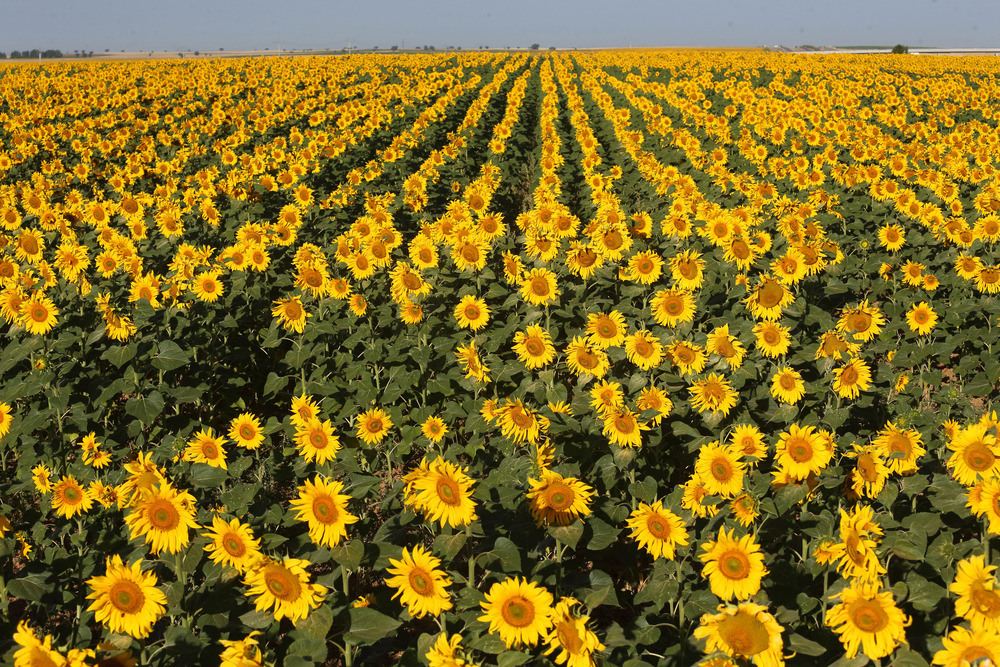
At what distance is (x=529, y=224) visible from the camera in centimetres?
762

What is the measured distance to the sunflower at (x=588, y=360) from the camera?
4773 millimetres

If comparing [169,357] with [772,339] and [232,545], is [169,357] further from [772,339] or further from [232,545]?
[772,339]

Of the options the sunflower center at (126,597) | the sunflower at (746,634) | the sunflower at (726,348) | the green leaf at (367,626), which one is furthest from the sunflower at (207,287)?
the sunflower at (746,634)

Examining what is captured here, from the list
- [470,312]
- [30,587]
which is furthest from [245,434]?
[470,312]

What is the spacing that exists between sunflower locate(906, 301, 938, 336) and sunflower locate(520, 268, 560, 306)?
13.6 feet

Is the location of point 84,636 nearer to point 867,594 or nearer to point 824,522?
point 867,594

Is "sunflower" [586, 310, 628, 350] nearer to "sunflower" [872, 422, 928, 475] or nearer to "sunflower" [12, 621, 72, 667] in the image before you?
"sunflower" [872, 422, 928, 475]

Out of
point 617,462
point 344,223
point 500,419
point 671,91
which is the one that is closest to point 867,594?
point 617,462

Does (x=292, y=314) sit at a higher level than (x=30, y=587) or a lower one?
higher

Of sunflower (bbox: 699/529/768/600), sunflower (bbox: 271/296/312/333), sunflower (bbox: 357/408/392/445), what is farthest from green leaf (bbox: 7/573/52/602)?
sunflower (bbox: 699/529/768/600)

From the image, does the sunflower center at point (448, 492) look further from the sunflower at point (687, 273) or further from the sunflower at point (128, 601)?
the sunflower at point (687, 273)

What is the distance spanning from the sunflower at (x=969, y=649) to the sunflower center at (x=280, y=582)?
2585 mm

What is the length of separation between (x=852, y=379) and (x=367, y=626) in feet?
12.9

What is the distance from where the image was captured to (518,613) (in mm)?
2449
